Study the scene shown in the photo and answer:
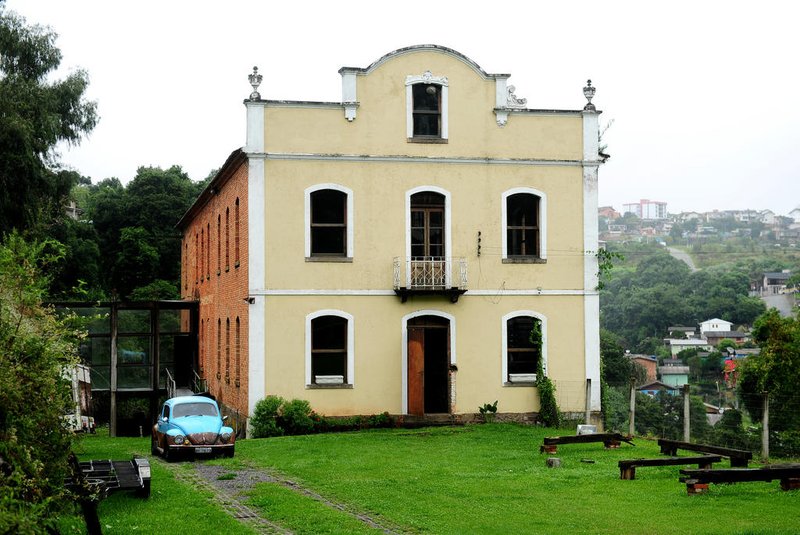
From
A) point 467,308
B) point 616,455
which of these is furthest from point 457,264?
point 616,455

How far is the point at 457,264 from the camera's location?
2792 centimetres

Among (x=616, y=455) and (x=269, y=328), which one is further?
(x=269, y=328)

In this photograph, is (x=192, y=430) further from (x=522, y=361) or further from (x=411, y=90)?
(x=411, y=90)

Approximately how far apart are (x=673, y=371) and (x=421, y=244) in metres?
43.3

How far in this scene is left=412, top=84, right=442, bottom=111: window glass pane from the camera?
28.1 m

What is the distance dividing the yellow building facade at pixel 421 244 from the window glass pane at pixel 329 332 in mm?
39

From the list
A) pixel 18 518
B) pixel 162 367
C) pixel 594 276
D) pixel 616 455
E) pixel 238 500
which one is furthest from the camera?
pixel 162 367

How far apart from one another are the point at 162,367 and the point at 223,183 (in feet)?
29.4

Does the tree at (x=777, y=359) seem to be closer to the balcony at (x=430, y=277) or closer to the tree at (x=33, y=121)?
the balcony at (x=430, y=277)

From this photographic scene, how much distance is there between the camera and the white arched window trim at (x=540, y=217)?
28.3 meters

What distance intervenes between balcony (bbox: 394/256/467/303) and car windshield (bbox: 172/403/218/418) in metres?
6.78

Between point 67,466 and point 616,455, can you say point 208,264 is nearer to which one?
point 616,455

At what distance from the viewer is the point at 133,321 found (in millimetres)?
36781

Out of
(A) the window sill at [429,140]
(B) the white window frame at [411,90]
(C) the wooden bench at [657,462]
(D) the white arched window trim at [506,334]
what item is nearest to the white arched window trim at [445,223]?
(A) the window sill at [429,140]
